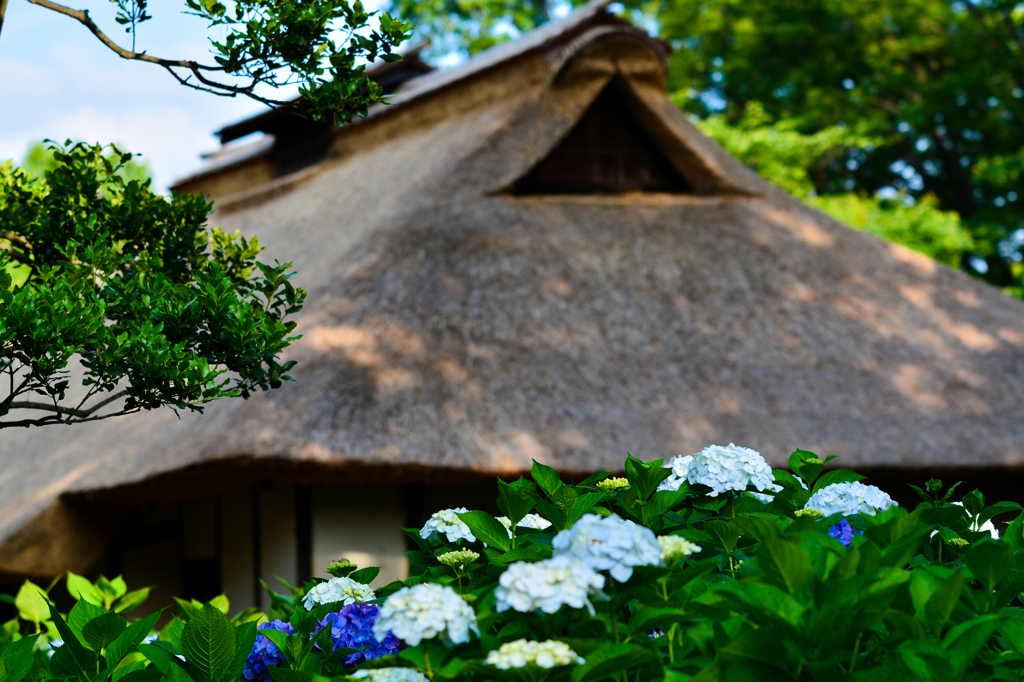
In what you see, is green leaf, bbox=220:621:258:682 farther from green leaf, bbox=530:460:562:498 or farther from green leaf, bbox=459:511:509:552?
green leaf, bbox=530:460:562:498

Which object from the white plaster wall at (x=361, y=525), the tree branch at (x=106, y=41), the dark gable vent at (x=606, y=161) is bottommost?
the white plaster wall at (x=361, y=525)

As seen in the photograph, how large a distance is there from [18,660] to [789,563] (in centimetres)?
126

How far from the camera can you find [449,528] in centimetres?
157

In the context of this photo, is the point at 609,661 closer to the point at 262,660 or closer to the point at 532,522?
the point at 532,522

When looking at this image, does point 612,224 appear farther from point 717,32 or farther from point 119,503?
point 717,32

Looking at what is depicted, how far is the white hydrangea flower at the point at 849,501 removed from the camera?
1.66 m

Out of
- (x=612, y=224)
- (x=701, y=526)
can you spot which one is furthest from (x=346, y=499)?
(x=701, y=526)

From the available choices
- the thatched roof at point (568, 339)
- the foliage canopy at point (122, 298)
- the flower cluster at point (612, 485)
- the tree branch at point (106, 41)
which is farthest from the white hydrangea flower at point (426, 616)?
the thatched roof at point (568, 339)

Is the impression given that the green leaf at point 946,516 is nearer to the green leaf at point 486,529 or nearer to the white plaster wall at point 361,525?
the green leaf at point 486,529

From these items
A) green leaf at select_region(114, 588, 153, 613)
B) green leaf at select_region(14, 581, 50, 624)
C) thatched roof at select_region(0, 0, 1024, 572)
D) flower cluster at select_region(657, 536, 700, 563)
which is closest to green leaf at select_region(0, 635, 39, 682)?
flower cluster at select_region(657, 536, 700, 563)

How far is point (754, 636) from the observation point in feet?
3.57

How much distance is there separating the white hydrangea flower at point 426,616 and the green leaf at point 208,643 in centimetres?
44

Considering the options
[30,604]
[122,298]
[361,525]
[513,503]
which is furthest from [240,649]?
[361,525]

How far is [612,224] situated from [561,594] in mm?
5918
